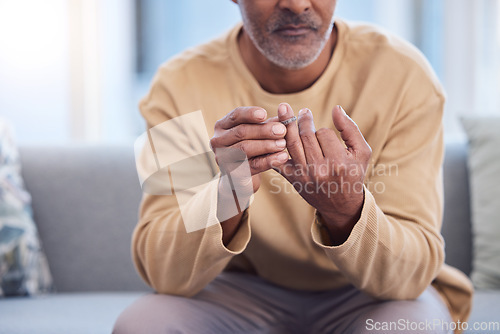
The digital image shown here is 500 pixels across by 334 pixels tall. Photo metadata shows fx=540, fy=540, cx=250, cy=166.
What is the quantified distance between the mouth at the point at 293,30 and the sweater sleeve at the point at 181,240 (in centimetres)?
28

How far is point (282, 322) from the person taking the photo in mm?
1115

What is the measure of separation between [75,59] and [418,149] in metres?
1.67

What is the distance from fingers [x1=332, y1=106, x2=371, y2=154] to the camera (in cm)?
83

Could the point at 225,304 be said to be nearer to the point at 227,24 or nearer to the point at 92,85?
the point at 92,85

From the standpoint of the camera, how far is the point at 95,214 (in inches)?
62.0

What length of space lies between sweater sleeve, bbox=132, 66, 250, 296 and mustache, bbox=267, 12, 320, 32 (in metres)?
0.28

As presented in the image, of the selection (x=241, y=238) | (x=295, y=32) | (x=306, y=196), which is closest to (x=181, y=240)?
(x=241, y=238)

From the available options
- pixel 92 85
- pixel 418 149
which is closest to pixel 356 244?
pixel 418 149

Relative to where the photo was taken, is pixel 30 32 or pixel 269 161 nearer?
pixel 269 161

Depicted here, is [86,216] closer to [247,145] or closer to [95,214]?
[95,214]

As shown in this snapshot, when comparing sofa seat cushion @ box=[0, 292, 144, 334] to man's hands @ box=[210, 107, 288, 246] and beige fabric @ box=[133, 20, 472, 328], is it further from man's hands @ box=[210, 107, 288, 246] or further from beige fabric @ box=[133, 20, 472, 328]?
man's hands @ box=[210, 107, 288, 246]

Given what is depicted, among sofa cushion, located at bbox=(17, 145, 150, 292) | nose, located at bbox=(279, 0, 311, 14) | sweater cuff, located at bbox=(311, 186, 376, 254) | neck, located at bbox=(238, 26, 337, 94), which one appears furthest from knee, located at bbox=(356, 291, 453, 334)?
sofa cushion, located at bbox=(17, 145, 150, 292)

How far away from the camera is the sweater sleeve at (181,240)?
3.09ft

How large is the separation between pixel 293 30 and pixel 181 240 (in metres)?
0.48
